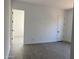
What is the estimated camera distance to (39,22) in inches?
269

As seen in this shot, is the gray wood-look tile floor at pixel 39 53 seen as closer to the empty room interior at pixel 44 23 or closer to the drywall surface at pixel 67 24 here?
the empty room interior at pixel 44 23

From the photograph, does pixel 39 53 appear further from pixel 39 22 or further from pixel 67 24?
pixel 67 24

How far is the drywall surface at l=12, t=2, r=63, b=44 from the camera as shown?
643 cm

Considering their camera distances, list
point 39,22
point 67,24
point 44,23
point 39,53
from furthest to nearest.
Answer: point 67,24 → point 44,23 → point 39,22 → point 39,53

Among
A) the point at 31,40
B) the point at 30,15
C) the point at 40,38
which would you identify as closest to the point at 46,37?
the point at 40,38

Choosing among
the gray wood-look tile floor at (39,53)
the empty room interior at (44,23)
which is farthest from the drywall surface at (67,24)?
the gray wood-look tile floor at (39,53)

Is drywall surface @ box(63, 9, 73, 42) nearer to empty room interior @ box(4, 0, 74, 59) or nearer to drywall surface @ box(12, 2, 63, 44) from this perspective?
empty room interior @ box(4, 0, 74, 59)

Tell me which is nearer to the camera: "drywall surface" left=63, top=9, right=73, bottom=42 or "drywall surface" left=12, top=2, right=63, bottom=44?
"drywall surface" left=12, top=2, right=63, bottom=44

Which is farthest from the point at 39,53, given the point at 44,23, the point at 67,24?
the point at 67,24

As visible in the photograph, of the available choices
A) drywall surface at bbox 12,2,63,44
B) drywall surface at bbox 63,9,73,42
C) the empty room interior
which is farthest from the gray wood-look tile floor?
drywall surface at bbox 63,9,73,42

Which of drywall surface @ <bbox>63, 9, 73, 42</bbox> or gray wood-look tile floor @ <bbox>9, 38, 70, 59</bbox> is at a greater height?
drywall surface @ <bbox>63, 9, 73, 42</bbox>
